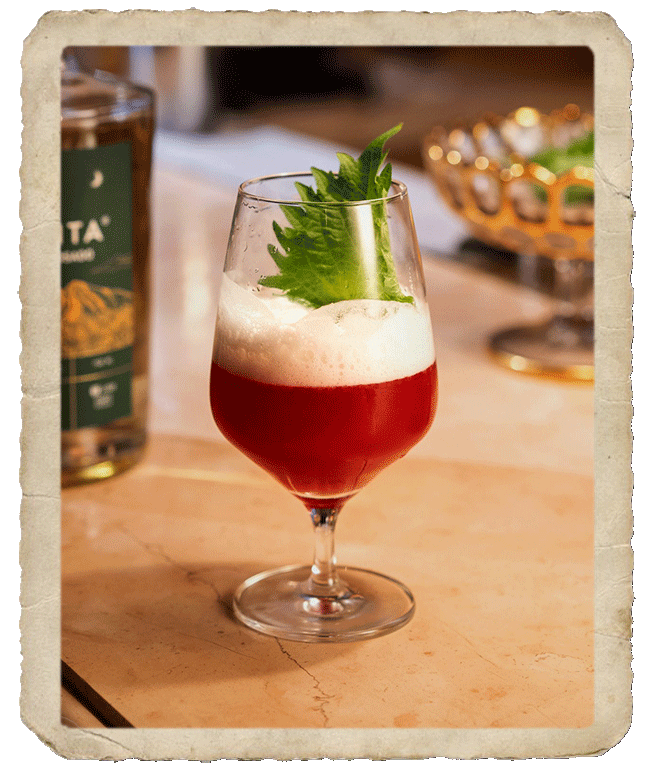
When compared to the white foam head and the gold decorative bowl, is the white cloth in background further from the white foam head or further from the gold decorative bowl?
the white foam head

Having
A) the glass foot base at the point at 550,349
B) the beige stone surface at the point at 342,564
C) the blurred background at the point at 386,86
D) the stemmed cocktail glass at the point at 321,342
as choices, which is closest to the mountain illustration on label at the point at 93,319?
the beige stone surface at the point at 342,564

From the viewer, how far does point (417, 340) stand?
817 mm

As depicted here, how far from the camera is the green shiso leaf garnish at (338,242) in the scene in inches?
30.1

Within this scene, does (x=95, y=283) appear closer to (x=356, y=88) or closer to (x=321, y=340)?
(x=321, y=340)

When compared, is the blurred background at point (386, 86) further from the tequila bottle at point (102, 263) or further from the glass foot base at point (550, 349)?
the tequila bottle at point (102, 263)

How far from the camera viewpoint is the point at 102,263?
3.46 feet

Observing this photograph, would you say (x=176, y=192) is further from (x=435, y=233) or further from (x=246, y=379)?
(x=246, y=379)

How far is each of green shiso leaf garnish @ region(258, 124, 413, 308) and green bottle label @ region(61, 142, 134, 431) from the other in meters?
0.30

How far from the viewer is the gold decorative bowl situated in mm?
1368

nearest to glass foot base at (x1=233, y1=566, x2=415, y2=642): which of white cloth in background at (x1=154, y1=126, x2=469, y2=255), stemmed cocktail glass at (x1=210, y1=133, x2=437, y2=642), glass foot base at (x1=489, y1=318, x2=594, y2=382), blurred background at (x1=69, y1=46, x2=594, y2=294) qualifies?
stemmed cocktail glass at (x1=210, y1=133, x2=437, y2=642)

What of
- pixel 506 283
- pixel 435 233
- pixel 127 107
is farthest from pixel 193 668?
pixel 435 233

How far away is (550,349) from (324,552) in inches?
24.1

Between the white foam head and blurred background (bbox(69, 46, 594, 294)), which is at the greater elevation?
the white foam head

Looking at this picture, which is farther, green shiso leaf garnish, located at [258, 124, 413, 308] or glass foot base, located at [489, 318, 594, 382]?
glass foot base, located at [489, 318, 594, 382]
